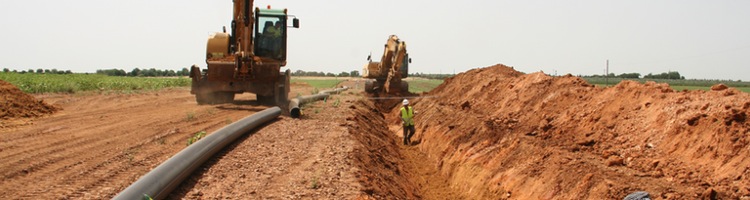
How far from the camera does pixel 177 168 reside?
26.3ft

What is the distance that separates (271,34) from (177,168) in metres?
13.4

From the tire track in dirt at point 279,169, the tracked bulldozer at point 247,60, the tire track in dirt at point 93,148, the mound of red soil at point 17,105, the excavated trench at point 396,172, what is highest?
the tracked bulldozer at point 247,60

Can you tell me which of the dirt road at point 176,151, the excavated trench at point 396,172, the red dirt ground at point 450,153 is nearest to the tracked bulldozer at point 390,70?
the excavated trench at point 396,172

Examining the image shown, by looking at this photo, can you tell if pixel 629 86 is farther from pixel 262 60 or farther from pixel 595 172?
pixel 262 60

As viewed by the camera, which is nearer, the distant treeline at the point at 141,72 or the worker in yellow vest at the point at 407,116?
the worker in yellow vest at the point at 407,116

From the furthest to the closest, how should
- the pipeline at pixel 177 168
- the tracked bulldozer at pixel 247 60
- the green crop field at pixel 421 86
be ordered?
1. the green crop field at pixel 421 86
2. the tracked bulldozer at pixel 247 60
3. the pipeline at pixel 177 168

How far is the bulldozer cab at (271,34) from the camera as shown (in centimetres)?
2095

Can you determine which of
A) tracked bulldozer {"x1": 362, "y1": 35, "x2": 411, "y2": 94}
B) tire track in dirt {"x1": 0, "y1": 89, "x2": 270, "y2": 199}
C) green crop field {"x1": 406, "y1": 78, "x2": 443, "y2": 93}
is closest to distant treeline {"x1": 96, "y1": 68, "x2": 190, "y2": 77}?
green crop field {"x1": 406, "y1": 78, "x2": 443, "y2": 93}

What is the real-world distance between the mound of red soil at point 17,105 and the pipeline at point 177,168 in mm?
6681

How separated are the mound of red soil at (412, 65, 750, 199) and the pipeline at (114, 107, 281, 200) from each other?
4587 millimetres

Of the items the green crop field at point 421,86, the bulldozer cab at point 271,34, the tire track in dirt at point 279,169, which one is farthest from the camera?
the green crop field at point 421,86

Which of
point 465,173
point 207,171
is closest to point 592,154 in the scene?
point 465,173

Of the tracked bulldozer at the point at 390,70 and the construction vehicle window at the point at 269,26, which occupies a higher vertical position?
the construction vehicle window at the point at 269,26

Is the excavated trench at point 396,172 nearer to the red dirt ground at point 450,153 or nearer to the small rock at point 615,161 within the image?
the red dirt ground at point 450,153
